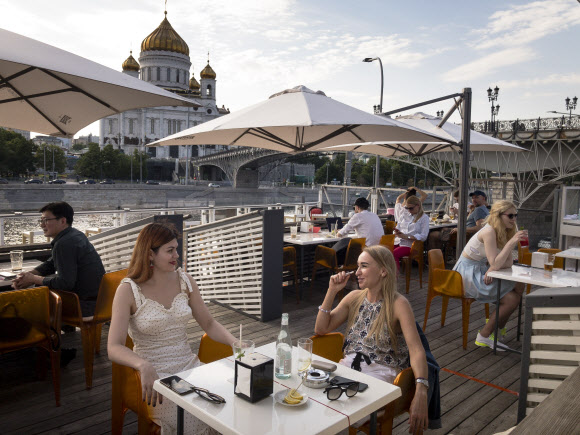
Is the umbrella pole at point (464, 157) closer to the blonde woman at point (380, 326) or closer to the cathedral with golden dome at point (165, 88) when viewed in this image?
the blonde woman at point (380, 326)

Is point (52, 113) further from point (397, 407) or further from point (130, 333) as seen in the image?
point (397, 407)

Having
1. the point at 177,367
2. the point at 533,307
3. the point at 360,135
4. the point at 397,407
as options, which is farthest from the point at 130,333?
the point at 360,135

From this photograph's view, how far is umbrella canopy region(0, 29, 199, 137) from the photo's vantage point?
310 centimetres

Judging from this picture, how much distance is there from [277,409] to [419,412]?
85 centimetres

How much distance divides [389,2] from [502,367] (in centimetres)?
519

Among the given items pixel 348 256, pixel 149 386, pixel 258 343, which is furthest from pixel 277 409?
pixel 348 256

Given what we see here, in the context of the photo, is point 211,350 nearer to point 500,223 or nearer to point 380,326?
point 380,326

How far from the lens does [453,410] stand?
11.3 feet

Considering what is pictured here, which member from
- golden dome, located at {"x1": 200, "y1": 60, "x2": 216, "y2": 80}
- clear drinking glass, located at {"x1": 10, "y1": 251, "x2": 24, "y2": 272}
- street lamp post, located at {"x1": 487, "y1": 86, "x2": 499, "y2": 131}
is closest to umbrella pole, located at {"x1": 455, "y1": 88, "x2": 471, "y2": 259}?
clear drinking glass, located at {"x1": 10, "y1": 251, "x2": 24, "y2": 272}

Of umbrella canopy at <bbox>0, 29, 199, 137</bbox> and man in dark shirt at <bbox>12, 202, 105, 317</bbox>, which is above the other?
umbrella canopy at <bbox>0, 29, 199, 137</bbox>

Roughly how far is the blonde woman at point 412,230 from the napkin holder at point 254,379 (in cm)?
541

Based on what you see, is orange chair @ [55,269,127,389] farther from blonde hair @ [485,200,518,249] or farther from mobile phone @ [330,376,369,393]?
blonde hair @ [485,200,518,249]

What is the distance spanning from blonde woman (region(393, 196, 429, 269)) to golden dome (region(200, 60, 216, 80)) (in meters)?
90.6

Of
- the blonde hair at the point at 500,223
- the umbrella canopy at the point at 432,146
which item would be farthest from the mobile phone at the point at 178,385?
the umbrella canopy at the point at 432,146
